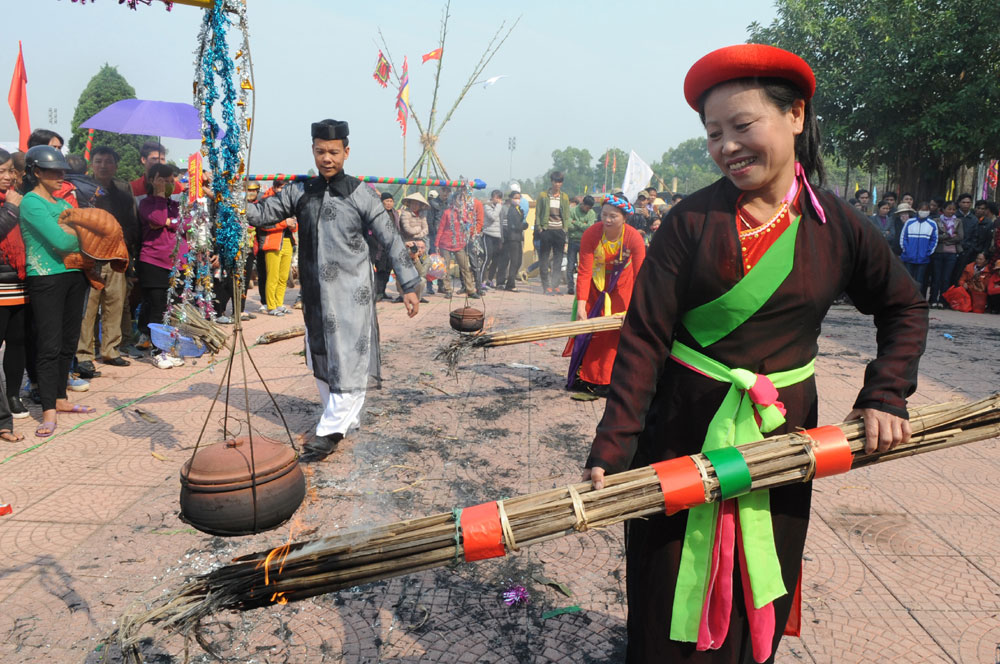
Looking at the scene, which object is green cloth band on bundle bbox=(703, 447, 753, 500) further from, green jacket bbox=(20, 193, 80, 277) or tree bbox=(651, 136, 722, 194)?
tree bbox=(651, 136, 722, 194)

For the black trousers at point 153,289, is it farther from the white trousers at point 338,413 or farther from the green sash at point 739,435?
the green sash at point 739,435

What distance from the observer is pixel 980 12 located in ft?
43.6

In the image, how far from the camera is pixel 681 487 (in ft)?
5.51

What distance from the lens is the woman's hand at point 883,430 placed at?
5.96 ft

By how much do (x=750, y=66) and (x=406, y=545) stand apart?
1401 mm

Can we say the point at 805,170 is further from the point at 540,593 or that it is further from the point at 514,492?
the point at 514,492

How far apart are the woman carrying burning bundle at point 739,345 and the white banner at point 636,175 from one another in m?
15.4

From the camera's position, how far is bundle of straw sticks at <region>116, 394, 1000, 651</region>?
166 cm

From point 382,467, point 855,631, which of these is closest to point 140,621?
point 855,631

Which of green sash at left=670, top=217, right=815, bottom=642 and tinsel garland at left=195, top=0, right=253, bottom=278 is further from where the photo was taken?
tinsel garland at left=195, top=0, right=253, bottom=278

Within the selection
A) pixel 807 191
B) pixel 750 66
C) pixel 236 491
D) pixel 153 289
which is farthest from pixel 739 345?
pixel 153 289

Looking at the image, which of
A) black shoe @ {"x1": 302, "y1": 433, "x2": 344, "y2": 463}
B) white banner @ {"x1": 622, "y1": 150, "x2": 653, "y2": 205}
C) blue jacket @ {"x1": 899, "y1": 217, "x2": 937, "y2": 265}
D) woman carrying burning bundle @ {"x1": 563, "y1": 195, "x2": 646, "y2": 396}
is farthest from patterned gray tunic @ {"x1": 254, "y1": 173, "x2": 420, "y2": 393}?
white banner @ {"x1": 622, "y1": 150, "x2": 653, "y2": 205}

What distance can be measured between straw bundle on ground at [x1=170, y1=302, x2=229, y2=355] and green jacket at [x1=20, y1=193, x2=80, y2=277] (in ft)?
5.96

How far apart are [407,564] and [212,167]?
6.28ft
